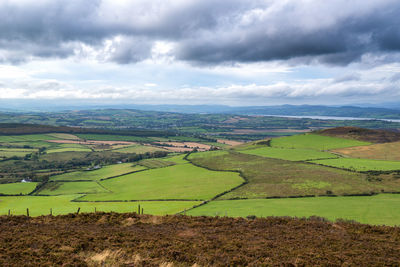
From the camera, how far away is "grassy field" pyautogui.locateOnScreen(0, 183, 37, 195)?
75.6 meters

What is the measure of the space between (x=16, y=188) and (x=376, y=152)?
123 metres

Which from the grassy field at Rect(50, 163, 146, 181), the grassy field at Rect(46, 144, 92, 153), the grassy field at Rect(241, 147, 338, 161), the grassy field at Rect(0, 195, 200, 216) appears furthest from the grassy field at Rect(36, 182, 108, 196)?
the grassy field at Rect(46, 144, 92, 153)

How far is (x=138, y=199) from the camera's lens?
2436 inches

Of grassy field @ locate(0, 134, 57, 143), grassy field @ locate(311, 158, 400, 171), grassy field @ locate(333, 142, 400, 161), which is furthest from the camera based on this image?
grassy field @ locate(0, 134, 57, 143)

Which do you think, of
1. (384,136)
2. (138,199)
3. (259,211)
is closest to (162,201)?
(138,199)

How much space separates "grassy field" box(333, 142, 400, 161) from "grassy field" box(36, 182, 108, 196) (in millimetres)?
91053

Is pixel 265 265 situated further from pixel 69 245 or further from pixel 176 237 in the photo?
pixel 69 245

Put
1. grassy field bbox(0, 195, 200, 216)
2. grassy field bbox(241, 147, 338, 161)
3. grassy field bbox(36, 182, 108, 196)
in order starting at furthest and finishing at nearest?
grassy field bbox(241, 147, 338, 161) < grassy field bbox(36, 182, 108, 196) < grassy field bbox(0, 195, 200, 216)

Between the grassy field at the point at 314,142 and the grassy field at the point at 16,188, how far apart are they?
104207 mm

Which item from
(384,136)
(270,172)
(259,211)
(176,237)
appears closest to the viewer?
(176,237)

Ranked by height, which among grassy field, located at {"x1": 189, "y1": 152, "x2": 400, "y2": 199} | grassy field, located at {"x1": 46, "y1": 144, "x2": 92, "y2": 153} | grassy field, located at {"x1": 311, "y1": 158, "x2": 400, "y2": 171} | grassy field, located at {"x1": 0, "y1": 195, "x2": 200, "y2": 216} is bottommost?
grassy field, located at {"x1": 46, "y1": 144, "x2": 92, "y2": 153}

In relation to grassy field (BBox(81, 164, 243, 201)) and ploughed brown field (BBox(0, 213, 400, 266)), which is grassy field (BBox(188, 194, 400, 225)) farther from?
ploughed brown field (BBox(0, 213, 400, 266))

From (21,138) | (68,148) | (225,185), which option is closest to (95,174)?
(225,185)

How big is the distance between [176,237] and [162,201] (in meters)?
38.1
